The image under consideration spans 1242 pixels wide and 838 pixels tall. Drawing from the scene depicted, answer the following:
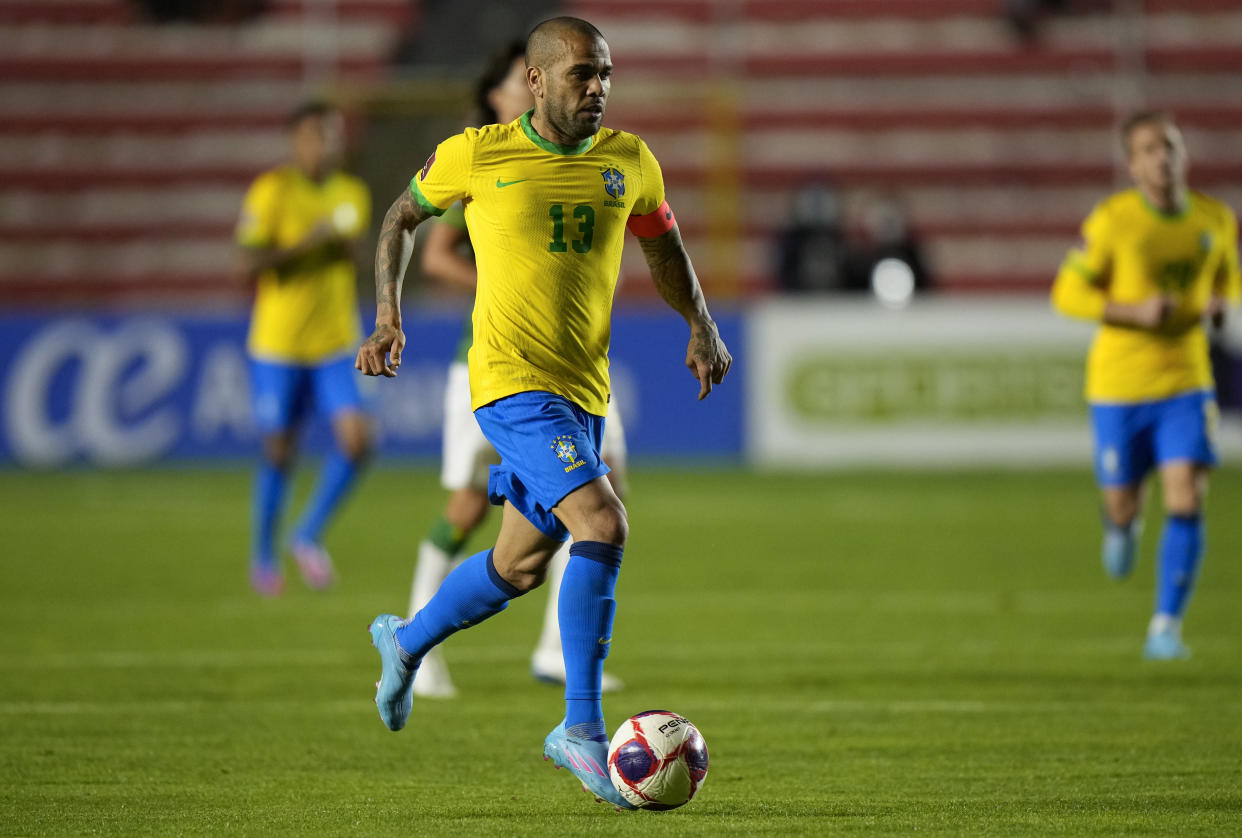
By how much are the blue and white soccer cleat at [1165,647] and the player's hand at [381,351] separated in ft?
13.0

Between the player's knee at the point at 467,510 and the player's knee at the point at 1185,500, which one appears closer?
the player's knee at the point at 467,510

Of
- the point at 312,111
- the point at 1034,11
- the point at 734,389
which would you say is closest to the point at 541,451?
the point at 312,111

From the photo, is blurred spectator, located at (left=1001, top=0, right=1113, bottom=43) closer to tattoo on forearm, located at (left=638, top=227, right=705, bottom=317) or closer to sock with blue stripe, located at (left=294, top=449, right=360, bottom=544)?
sock with blue stripe, located at (left=294, top=449, right=360, bottom=544)

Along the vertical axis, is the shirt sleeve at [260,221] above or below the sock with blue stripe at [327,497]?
above

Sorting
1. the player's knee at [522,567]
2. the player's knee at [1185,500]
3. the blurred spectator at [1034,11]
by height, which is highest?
the blurred spectator at [1034,11]

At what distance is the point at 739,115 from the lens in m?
21.8

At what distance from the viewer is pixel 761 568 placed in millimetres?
10719

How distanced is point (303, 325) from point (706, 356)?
5.56 m

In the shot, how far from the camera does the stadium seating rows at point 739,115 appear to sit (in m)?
20.8

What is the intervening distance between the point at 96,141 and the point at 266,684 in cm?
1594

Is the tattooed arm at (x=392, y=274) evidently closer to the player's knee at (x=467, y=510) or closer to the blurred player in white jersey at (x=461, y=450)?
the blurred player in white jersey at (x=461, y=450)

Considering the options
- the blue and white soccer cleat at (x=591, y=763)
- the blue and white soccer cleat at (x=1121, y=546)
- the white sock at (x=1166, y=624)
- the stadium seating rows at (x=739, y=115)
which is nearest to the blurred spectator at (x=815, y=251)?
the stadium seating rows at (x=739, y=115)

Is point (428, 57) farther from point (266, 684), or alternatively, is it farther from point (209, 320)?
point (266, 684)

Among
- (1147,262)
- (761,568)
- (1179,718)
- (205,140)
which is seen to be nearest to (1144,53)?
(205,140)
